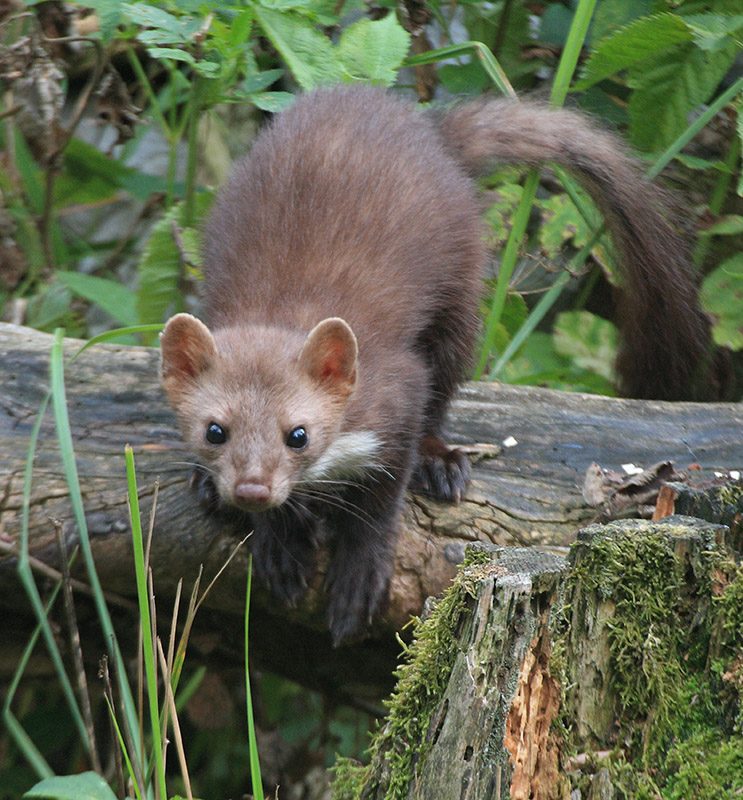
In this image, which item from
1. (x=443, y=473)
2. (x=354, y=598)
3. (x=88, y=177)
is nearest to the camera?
(x=354, y=598)

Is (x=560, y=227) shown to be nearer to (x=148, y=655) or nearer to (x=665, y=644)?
(x=665, y=644)

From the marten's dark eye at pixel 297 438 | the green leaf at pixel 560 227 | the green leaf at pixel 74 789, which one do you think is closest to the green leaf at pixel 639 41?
the green leaf at pixel 560 227

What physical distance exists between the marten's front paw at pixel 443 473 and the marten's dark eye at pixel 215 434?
2.00 ft

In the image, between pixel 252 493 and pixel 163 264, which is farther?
pixel 163 264

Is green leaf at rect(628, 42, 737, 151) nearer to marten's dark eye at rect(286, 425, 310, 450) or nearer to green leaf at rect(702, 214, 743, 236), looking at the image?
green leaf at rect(702, 214, 743, 236)

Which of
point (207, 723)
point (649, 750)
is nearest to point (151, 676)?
point (649, 750)

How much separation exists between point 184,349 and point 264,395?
25 centimetres

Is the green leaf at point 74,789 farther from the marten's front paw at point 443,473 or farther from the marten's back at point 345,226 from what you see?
the marten's back at point 345,226

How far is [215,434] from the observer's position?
8.34ft

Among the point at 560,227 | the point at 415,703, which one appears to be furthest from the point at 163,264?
the point at 415,703

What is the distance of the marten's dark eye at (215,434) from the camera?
99.8 inches

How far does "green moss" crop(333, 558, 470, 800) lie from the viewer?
154cm

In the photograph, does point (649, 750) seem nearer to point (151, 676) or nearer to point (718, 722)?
point (718, 722)

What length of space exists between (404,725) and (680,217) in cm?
253
